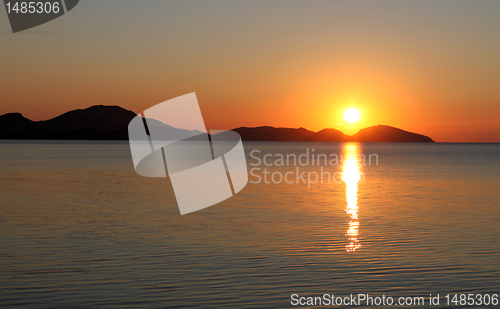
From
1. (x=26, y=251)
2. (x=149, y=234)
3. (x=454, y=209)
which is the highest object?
(x=26, y=251)

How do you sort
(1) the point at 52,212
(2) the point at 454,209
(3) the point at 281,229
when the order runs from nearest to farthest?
(3) the point at 281,229, (1) the point at 52,212, (2) the point at 454,209

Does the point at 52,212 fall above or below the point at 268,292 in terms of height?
below

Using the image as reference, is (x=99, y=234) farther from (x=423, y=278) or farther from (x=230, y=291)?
(x=423, y=278)

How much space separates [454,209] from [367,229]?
26.9 feet

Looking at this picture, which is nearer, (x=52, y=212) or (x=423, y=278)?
(x=423, y=278)

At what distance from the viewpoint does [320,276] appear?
1138 centimetres

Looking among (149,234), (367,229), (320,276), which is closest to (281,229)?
(367,229)

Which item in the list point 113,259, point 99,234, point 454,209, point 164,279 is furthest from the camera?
point 454,209
